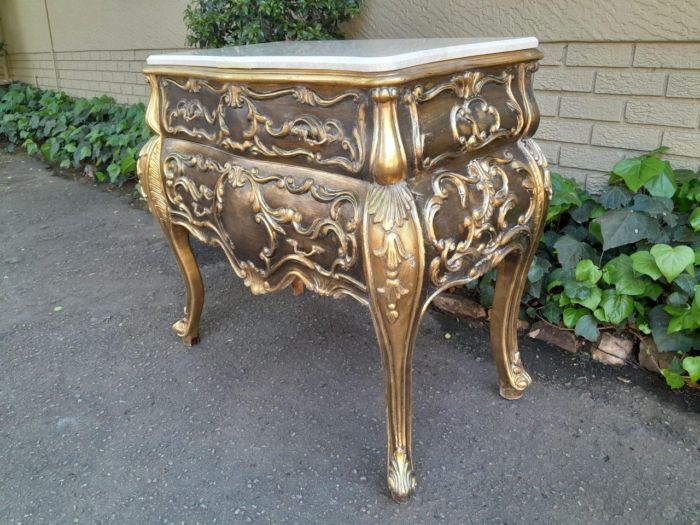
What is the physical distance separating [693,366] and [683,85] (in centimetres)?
103

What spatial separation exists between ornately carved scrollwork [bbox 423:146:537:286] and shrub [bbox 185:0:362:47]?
1562 millimetres

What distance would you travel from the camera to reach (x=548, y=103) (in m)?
2.41

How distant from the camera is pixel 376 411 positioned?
182cm

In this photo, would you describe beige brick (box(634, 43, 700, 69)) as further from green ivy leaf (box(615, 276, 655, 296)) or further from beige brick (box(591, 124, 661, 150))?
green ivy leaf (box(615, 276, 655, 296))

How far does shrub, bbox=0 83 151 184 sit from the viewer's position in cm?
421

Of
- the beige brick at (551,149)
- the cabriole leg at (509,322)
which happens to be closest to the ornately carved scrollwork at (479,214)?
the cabriole leg at (509,322)

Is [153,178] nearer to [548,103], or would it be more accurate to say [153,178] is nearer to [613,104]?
[548,103]

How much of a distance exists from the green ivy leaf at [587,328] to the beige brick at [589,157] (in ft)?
2.30

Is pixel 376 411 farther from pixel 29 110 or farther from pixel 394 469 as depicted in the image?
pixel 29 110

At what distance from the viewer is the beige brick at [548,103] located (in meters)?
2.39

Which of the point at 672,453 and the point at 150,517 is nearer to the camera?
the point at 150,517

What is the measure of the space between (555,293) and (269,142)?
1.31 metres

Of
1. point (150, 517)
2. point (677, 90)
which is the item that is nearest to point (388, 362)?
point (150, 517)

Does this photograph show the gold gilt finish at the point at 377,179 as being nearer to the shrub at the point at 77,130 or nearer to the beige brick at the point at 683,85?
the beige brick at the point at 683,85
